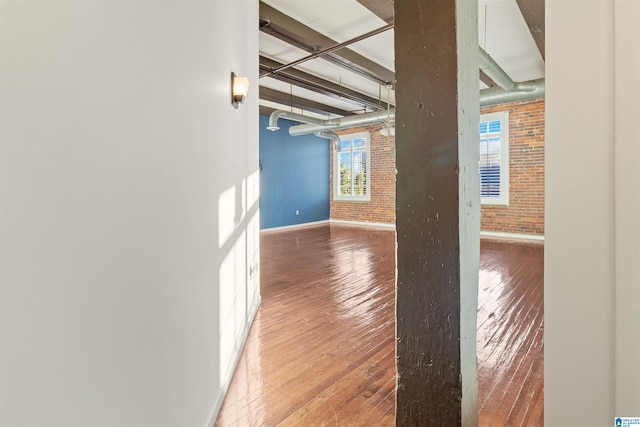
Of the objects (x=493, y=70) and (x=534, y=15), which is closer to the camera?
(x=534, y=15)

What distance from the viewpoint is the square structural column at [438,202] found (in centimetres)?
69

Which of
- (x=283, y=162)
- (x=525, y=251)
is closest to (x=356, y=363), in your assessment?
(x=525, y=251)

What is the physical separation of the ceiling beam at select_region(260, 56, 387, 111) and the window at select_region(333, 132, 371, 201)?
2.01m

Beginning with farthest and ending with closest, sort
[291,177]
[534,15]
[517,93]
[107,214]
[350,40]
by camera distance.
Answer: [291,177]
[517,93]
[350,40]
[534,15]
[107,214]

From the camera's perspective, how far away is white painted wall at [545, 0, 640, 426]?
0.62m

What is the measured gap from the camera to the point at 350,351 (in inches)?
90.4

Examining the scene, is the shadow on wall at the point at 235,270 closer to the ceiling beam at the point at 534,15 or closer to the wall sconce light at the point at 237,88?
the wall sconce light at the point at 237,88

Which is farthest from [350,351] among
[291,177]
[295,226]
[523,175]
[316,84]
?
A: [291,177]

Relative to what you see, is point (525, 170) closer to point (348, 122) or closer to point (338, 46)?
point (348, 122)

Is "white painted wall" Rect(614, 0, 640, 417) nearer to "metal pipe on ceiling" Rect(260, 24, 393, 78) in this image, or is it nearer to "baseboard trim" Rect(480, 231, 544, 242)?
"metal pipe on ceiling" Rect(260, 24, 393, 78)

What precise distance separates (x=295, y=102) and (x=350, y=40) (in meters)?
3.42

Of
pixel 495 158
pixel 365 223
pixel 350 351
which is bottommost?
pixel 350 351

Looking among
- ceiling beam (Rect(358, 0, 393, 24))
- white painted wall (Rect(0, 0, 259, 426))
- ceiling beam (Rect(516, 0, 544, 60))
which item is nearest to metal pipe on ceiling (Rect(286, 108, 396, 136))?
ceiling beam (Rect(516, 0, 544, 60))

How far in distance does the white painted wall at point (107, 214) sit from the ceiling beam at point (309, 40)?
99.5 inches
